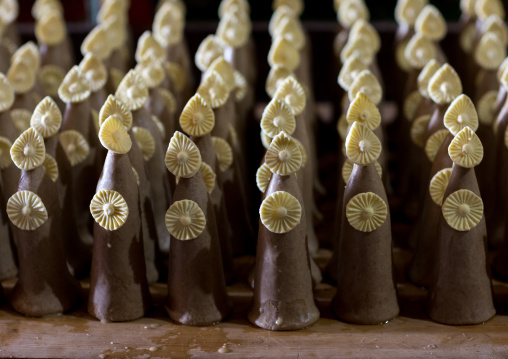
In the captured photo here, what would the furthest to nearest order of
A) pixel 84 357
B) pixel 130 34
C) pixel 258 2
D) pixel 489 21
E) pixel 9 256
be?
1. pixel 258 2
2. pixel 130 34
3. pixel 489 21
4. pixel 9 256
5. pixel 84 357

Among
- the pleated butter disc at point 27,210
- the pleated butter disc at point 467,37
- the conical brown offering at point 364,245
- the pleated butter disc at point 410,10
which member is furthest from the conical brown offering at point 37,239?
the pleated butter disc at point 467,37

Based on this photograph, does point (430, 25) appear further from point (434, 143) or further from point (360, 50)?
point (434, 143)

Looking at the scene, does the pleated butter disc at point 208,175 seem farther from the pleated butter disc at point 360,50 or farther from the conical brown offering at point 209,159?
the pleated butter disc at point 360,50

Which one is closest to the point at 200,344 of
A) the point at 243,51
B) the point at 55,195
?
the point at 55,195

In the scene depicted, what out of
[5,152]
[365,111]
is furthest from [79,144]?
[365,111]

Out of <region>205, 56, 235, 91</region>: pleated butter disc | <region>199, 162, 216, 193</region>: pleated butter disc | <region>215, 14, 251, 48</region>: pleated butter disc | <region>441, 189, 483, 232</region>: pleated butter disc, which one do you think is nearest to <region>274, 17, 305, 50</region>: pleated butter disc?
<region>215, 14, 251, 48</region>: pleated butter disc

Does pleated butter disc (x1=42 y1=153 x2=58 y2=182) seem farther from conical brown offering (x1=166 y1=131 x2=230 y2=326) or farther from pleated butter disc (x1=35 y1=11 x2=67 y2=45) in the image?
pleated butter disc (x1=35 y1=11 x2=67 y2=45)

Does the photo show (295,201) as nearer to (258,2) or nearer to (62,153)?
(62,153)
